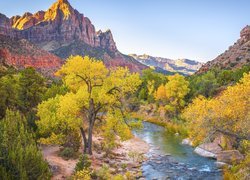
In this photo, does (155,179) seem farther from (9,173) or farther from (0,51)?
(0,51)

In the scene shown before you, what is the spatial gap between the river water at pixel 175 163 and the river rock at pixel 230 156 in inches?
44.5

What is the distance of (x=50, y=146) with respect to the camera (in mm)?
35812

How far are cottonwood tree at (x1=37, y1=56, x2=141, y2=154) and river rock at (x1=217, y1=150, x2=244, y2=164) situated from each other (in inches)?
443

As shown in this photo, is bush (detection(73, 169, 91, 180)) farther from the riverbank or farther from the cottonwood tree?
the cottonwood tree

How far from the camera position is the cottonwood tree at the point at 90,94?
1221 inches

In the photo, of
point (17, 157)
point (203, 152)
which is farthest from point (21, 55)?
point (17, 157)

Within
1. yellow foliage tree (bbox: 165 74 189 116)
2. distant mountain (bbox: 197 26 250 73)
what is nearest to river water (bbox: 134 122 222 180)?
yellow foliage tree (bbox: 165 74 189 116)

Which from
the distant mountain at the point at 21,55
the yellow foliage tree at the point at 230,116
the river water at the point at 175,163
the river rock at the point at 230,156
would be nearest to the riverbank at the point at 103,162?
the river water at the point at 175,163

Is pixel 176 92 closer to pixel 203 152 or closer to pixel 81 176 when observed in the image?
pixel 203 152

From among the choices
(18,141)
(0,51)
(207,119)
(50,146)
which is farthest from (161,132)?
(0,51)

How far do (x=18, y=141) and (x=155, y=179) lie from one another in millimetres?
13676

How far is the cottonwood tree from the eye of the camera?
31016mm

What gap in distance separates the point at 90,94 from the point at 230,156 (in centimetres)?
1618

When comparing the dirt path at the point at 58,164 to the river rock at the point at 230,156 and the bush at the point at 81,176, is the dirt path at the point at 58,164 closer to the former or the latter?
the bush at the point at 81,176
